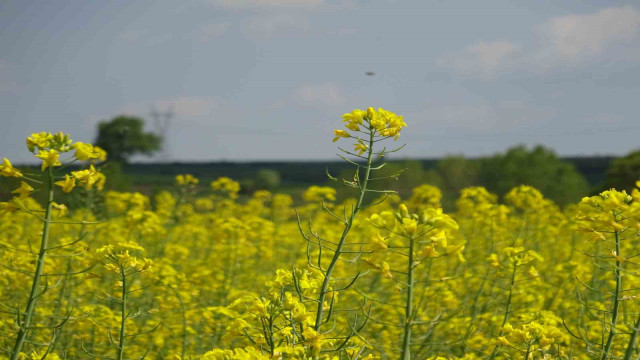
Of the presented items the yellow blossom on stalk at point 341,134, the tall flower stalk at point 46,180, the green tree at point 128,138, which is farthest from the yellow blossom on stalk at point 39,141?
the green tree at point 128,138

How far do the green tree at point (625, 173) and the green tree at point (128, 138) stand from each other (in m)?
67.8

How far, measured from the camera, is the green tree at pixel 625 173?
2465 cm

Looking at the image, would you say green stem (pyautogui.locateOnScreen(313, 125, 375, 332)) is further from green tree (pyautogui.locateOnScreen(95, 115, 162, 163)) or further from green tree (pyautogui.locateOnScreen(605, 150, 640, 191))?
green tree (pyautogui.locateOnScreen(95, 115, 162, 163))

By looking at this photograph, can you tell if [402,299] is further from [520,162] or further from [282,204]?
[520,162]

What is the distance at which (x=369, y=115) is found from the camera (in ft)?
9.21

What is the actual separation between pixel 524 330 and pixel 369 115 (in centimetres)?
151

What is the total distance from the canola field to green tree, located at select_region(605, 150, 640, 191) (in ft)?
51.8

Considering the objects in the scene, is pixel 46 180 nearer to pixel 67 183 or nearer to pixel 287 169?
pixel 67 183

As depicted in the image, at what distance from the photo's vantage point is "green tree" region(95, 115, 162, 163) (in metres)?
84.2

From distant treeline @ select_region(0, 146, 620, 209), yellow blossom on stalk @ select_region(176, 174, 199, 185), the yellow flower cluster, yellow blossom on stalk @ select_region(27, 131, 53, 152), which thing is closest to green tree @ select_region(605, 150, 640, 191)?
distant treeline @ select_region(0, 146, 620, 209)

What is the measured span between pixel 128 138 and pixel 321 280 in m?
88.0

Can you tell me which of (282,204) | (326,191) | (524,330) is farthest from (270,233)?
(524,330)

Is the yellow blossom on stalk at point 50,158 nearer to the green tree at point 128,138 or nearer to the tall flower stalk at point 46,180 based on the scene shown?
the tall flower stalk at point 46,180

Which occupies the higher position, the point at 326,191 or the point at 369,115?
the point at 369,115
